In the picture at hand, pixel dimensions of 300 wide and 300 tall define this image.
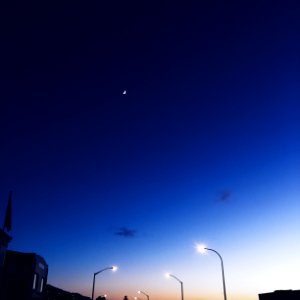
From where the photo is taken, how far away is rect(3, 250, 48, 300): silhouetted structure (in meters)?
47.0

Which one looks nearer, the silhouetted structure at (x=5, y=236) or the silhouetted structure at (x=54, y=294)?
the silhouetted structure at (x=5, y=236)

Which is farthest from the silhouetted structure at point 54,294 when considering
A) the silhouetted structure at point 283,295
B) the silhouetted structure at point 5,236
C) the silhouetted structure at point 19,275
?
the silhouetted structure at point 283,295

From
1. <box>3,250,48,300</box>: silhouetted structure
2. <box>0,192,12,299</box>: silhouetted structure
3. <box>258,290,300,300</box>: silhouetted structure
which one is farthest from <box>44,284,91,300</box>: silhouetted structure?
<box>258,290,300,300</box>: silhouetted structure

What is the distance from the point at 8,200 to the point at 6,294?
16.1m

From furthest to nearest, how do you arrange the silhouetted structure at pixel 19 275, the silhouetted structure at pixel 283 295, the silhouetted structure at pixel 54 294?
1. the silhouetted structure at pixel 54 294
2. the silhouetted structure at pixel 19 275
3. the silhouetted structure at pixel 283 295

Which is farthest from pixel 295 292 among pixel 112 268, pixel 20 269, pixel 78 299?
pixel 78 299

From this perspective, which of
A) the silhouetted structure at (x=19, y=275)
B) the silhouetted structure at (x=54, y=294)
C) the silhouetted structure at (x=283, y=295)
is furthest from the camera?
the silhouetted structure at (x=54, y=294)

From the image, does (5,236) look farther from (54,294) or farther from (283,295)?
(54,294)

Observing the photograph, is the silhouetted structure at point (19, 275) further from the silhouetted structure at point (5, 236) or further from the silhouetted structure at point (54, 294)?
the silhouetted structure at point (54, 294)

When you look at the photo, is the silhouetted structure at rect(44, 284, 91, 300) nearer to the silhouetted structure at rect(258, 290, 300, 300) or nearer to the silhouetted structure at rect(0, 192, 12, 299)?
the silhouetted structure at rect(0, 192, 12, 299)

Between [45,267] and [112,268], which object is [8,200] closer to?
[112,268]

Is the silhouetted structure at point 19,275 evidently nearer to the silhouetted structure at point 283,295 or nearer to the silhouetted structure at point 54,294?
the silhouetted structure at point 54,294

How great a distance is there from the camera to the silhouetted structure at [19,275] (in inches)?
1852

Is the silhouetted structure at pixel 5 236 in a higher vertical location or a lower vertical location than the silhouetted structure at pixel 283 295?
higher
